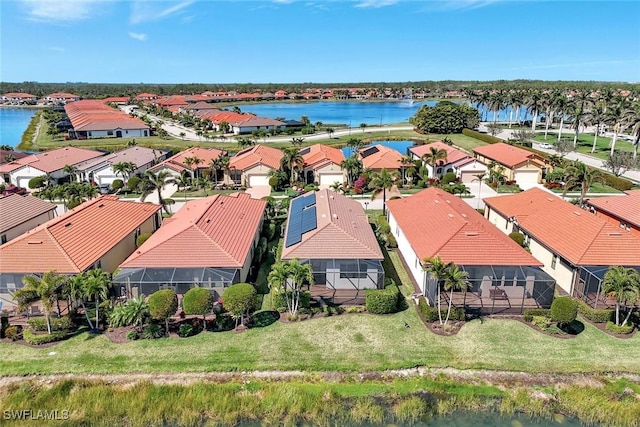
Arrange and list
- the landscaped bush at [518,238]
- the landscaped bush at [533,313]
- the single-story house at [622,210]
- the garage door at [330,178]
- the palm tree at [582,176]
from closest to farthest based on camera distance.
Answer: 1. the landscaped bush at [533,313]
2. the landscaped bush at [518,238]
3. the single-story house at [622,210]
4. the palm tree at [582,176]
5. the garage door at [330,178]

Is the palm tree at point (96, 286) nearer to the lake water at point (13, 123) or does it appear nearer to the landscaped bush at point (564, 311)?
the landscaped bush at point (564, 311)

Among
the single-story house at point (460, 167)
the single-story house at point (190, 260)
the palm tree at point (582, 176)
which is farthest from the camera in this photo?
the single-story house at point (460, 167)

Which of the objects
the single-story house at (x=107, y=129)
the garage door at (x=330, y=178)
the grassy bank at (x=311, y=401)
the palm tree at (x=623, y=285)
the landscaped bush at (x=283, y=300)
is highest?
the single-story house at (x=107, y=129)

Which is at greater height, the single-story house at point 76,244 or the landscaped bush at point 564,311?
the single-story house at point 76,244

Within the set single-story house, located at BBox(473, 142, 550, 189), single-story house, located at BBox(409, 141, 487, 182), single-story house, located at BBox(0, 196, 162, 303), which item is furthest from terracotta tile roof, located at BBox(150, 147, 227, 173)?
single-story house, located at BBox(473, 142, 550, 189)

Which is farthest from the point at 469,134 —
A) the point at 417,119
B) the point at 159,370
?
the point at 159,370

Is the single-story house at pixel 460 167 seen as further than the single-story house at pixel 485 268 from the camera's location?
Yes

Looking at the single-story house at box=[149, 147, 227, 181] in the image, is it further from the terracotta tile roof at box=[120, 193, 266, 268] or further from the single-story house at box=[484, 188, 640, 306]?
the single-story house at box=[484, 188, 640, 306]

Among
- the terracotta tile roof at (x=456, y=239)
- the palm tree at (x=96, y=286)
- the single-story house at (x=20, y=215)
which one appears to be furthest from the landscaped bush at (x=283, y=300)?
the single-story house at (x=20, y=215)
